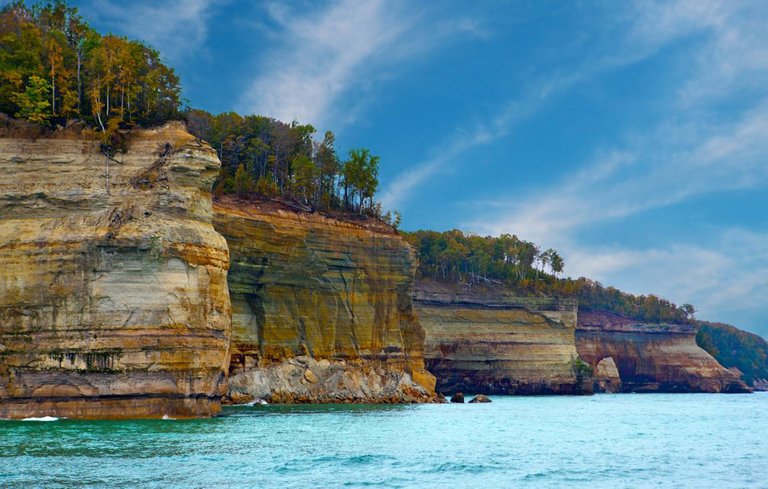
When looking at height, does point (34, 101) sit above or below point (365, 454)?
above

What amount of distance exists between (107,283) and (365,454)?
57.9ft

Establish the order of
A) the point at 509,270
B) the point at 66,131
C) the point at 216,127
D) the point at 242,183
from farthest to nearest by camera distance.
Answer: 1. the point at 509,270
2. the point at 216,127
3. the point at 242,183
4. the point at 66,131

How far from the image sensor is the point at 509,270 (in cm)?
13012

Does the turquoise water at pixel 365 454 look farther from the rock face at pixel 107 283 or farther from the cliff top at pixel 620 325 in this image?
the cliff top at pixel 620 325

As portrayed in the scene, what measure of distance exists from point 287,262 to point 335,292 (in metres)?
5.84

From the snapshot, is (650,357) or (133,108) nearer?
(133,108)

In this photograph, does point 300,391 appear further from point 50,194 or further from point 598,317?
point 598,317

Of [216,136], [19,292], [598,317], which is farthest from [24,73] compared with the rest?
[598,317]

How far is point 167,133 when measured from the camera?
4831 cm

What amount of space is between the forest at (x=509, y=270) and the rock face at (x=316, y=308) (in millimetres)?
39505

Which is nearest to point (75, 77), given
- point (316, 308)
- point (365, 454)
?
point (316, 308)

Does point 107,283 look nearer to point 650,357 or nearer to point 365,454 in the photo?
point 365,454

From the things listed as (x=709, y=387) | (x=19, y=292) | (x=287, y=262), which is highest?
(x=287, y=262)

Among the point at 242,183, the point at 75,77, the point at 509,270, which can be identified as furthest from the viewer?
the point at 509,270
